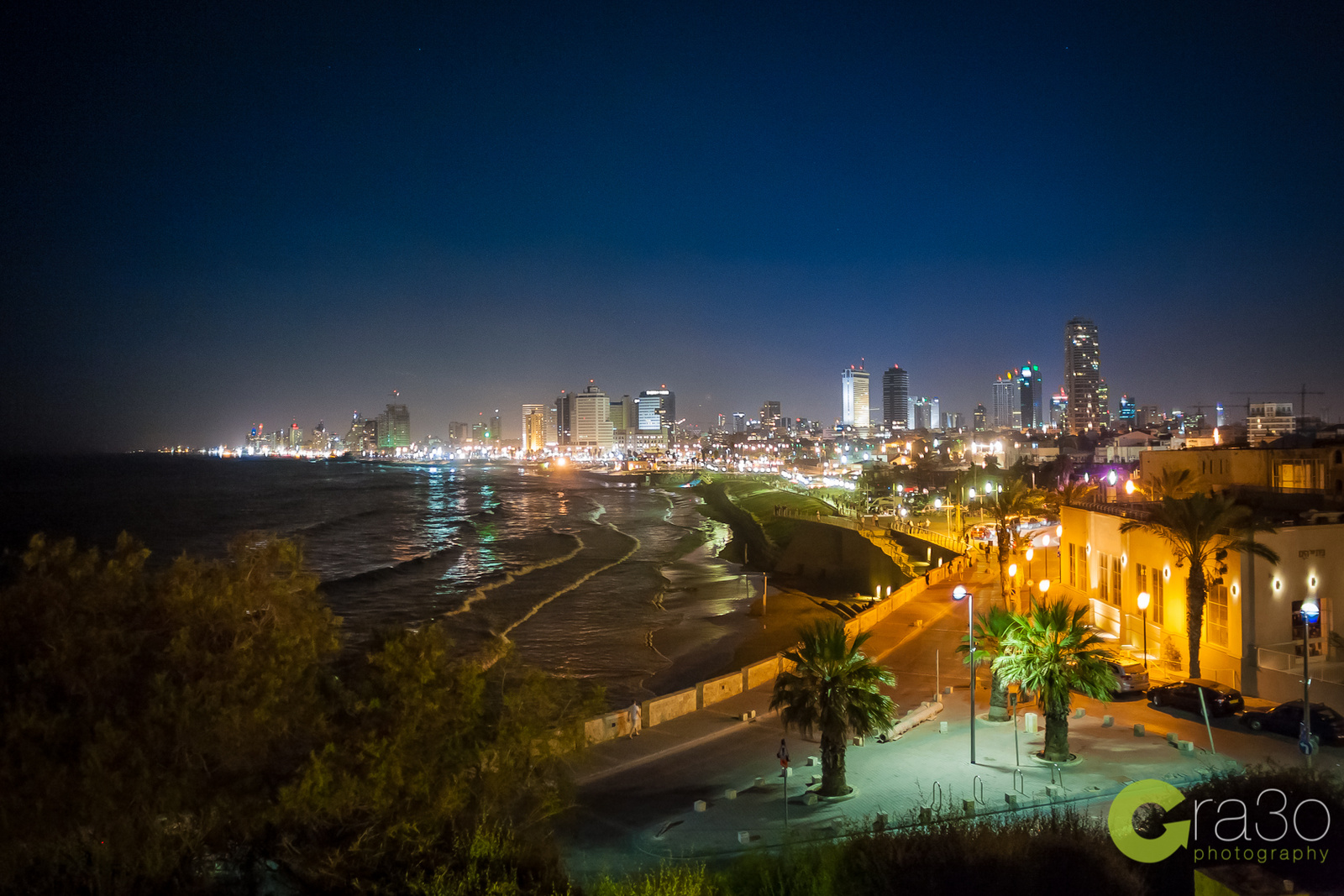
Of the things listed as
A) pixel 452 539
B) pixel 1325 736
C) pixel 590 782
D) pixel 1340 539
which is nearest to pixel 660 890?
pixel 590 782

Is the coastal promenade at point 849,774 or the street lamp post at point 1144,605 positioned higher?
the street lamp post at point 1144,605

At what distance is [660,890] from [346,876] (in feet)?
8.64

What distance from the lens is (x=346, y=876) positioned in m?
6.92

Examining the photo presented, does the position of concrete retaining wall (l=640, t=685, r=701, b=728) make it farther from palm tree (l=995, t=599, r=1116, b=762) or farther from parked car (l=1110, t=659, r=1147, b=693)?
parked car (l=1110, t=659, r=1147, b=693)

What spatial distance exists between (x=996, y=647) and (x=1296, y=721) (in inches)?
182

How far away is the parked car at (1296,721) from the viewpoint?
41.6ft

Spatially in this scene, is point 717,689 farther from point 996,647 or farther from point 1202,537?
point 1202,537

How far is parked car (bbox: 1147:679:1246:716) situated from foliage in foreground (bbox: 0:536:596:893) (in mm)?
12432

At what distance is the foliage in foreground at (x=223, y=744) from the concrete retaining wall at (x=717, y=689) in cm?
860

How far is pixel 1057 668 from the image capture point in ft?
40.2

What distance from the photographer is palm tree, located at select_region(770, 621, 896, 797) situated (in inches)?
446

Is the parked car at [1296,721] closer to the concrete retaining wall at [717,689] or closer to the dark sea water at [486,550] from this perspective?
the concrete retaining wall at [717,689]

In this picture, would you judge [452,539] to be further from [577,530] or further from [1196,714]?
[1196,714]

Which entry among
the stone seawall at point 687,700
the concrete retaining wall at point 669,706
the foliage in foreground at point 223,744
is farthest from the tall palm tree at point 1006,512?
the foliage in foreground at point 223,744
